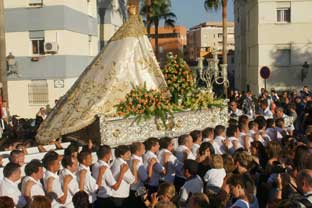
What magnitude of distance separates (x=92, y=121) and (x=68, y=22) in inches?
583

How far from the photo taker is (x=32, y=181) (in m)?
6.87

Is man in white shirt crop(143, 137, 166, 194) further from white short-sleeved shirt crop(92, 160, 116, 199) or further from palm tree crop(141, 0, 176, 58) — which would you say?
palm tree crop(141, 0, 176, 58)

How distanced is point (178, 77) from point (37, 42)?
14111 millimetres

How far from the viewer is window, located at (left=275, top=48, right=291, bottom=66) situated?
30406mm

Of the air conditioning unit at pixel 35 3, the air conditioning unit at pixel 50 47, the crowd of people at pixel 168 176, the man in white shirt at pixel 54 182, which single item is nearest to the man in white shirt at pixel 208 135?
the crowd of people at pixel 168 176

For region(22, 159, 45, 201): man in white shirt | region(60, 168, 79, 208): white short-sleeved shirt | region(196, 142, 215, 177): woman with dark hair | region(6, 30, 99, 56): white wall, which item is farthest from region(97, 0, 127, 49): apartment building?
region(22, 159, 45, 201): man in white shirt

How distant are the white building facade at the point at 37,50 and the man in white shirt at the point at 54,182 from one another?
17086 mm

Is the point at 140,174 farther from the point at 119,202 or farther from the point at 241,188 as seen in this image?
the point at 241,188

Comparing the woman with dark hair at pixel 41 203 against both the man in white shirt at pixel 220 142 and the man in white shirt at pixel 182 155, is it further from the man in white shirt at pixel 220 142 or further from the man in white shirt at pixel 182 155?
the man in white shirt at pixel 220 142

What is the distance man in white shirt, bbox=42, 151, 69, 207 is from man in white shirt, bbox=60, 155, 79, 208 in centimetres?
7

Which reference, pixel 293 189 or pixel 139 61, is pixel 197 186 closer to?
pixel 293 189

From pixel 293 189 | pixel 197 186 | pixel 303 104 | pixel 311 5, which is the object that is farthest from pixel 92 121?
pixel 311 5

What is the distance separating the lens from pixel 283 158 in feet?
25.5

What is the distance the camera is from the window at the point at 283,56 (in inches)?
1197
